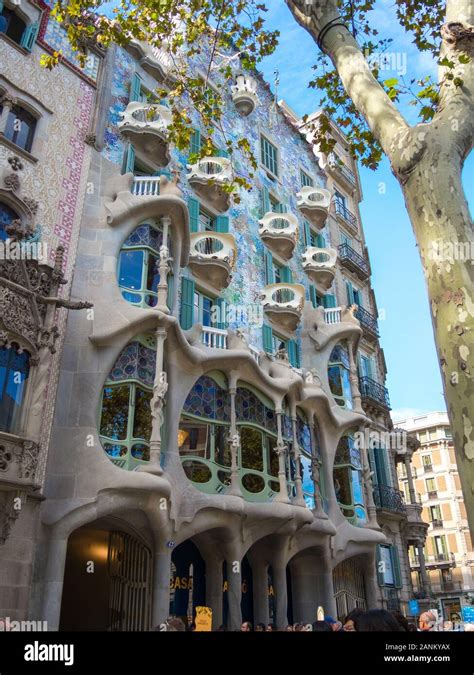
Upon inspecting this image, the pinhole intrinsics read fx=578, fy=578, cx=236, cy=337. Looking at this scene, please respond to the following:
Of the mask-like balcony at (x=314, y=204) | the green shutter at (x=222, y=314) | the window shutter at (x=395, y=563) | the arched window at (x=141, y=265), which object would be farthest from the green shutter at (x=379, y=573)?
the mask-like balcony at (x=314, y=204)

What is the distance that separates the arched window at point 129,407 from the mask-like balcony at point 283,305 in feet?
24.1

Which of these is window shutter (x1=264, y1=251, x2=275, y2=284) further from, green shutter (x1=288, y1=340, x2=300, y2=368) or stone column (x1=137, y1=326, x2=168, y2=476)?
stone column (x1=137, y1=326, x2=168, y2=476)

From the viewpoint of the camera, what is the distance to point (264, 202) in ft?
75.4

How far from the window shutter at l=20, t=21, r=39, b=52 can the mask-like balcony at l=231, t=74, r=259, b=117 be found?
9.90 m

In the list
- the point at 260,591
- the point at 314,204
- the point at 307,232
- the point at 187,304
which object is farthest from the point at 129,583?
the point at 314,204

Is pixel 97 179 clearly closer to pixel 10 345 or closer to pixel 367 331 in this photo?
pixel 10 345

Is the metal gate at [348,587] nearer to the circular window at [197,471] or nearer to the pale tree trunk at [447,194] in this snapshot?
the circular window at [197,471]

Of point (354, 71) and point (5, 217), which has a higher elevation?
point (5, 217)

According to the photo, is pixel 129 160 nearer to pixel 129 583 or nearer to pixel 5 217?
pixel 5 217

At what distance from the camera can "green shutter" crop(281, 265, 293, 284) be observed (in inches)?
882

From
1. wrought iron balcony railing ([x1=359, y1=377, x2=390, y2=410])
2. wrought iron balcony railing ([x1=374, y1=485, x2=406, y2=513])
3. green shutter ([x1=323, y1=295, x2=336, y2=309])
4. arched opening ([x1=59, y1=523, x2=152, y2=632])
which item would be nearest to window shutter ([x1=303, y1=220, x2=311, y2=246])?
green shutter ([x1=323, y1=295, x2=336, y2=309])

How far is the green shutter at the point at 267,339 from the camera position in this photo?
1950 cm

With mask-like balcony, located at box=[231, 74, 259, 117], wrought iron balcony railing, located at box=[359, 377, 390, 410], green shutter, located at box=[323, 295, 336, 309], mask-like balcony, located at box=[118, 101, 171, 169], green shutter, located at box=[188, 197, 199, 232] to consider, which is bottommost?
wrought iron balcony railing, located at box=[359, 377, 390, 410]

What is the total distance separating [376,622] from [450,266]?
297 cm
